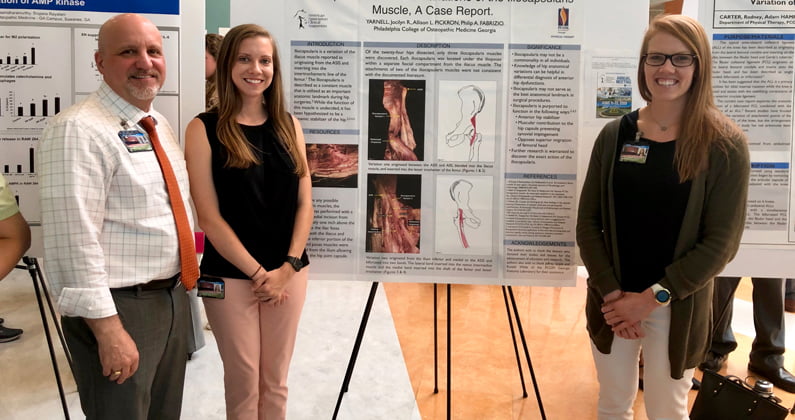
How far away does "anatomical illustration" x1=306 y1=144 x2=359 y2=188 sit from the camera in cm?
247

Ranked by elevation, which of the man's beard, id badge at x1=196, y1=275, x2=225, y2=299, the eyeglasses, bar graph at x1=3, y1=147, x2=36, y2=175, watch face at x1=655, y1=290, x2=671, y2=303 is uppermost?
the eyeglasses

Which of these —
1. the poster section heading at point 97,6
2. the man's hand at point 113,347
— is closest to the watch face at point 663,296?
the man's hand at point 113,347

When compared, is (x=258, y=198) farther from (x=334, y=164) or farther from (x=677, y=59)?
(x=677, y=59)

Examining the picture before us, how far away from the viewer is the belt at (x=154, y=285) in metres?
1.79

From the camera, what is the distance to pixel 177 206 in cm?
188

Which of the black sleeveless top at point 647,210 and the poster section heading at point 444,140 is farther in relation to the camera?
the poster section heading at point 444,140

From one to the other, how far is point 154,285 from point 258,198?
449 millimetres

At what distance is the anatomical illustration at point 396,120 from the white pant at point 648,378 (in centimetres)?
103

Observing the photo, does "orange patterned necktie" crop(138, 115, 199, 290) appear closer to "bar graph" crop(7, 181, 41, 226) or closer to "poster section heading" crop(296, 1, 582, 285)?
"poster section heading" crop(296, 1, 582, 285)

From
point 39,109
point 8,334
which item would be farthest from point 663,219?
point 8,334

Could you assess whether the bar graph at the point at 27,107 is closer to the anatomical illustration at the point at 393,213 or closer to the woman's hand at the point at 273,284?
the woman's hand at the point at 273,284

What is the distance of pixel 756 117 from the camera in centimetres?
246

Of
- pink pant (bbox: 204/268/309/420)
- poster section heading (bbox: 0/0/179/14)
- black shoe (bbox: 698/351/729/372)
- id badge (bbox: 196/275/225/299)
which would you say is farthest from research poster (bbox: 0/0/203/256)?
black shoe (bbox: 698/351/729/372)

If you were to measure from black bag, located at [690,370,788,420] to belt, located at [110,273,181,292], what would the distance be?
217 centimetres
